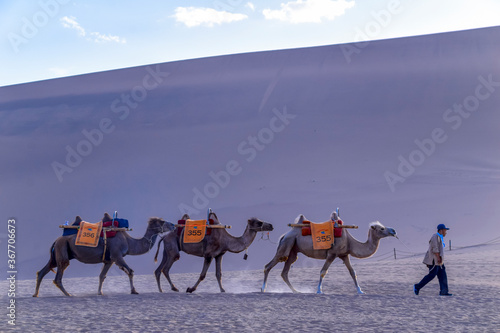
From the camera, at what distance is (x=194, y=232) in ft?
43.8

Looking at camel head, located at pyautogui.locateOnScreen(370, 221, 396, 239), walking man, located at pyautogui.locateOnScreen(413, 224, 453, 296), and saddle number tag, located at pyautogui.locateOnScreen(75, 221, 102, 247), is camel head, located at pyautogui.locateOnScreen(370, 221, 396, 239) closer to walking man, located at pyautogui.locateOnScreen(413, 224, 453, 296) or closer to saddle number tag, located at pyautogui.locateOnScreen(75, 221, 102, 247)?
walking man, located at pyautogui.locateOnScreen(413, 224, 453, 296)

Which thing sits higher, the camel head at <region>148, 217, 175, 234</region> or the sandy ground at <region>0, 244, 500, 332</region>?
the camel head at <region>148, 217, 175, 234</region>

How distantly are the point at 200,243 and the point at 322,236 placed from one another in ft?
7.56

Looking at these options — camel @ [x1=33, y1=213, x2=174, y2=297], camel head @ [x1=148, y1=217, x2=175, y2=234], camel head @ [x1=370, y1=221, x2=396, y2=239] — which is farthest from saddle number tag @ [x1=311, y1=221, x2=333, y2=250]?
camel @ [x1=33, y1=213, x2=174, y2=297]

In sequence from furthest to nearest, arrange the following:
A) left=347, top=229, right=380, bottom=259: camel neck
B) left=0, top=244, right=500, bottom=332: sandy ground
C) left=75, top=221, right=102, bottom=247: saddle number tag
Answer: left=347, top=229, right=380, bottom=259: camel neck → left=75, top=221, right=102, bottom=247: saddle number tag → left=0, top=244, right=500, bottom=332: sandy ground

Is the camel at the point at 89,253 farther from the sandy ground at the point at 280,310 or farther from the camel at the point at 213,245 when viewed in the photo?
the sandy ground at the point at 280,310

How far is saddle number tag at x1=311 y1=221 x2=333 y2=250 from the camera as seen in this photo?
42.1 ft

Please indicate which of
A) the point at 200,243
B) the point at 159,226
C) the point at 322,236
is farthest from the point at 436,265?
the point at 159,226

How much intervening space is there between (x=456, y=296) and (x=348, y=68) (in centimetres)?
2679

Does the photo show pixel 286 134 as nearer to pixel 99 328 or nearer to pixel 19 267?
pixel 19 267

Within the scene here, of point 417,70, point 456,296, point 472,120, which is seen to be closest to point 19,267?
point 456,296

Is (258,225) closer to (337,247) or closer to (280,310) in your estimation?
(337,247)

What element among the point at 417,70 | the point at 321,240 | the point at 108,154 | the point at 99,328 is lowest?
the point at 99,328

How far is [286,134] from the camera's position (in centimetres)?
3138
